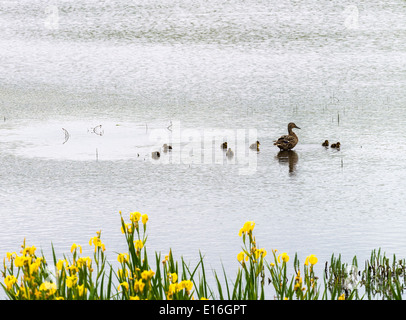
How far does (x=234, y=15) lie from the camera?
4181 cm

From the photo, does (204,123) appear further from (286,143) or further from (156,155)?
(156,155)

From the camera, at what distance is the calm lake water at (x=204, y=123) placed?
1180 cm

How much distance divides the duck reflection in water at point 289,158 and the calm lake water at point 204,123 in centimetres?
5

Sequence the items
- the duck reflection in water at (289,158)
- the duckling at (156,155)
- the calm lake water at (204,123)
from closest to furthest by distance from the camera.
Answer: the calm lake water at (204,123)
the duck reflection in water at (289,158)
the duckling at (156,155)

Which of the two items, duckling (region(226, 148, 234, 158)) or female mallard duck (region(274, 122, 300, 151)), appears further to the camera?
female mallard duck (region(274, 122, 300, 151))

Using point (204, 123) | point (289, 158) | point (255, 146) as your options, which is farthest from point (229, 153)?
point (204, 123)

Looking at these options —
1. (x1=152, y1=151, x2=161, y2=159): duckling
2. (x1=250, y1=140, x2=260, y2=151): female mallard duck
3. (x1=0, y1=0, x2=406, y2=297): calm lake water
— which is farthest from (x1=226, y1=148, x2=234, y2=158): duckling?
(x1=152, y1=151, x2=161, y2=159): duckling

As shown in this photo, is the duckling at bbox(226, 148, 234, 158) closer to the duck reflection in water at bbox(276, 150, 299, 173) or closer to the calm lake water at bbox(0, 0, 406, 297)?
the calm lake water at bbox(0, 0, 406, 297)

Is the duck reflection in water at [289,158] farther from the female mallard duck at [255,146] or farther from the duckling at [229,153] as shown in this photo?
the duckling at [229,153]

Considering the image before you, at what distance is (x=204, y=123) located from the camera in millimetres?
22266

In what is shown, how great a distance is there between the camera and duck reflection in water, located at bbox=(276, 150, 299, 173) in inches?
668

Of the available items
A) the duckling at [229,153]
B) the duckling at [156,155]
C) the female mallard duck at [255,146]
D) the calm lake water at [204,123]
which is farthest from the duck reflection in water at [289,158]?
the duckling at [156,155]

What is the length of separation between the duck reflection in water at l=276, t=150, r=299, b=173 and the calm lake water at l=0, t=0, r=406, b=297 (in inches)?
1.9

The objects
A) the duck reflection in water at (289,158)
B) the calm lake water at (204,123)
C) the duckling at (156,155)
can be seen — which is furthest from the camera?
the duckling at (156,155)
